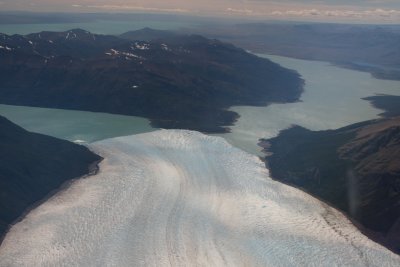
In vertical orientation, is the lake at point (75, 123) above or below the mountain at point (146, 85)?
below

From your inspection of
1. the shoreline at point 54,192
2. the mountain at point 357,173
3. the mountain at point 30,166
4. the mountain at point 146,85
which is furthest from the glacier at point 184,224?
the mountain at point 146,85

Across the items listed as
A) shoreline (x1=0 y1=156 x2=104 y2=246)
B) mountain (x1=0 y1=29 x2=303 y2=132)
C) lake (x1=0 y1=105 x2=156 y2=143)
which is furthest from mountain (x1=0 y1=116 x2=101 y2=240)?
mountain (x1=0 y1=29 x2=303 y2=132)

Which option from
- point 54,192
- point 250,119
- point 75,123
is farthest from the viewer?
point 250,119

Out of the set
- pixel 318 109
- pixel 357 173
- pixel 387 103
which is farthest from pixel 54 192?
pixel 387 103

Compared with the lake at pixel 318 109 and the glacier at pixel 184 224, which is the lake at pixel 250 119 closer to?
the lake at pixel 318 109

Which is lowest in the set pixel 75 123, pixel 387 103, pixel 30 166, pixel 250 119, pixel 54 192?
pixel 387 103

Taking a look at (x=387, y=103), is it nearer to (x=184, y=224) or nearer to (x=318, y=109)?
(x=318, y=109)

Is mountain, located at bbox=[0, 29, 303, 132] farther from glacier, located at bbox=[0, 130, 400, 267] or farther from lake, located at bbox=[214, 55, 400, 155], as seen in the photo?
glacier, located at bbox=[0, 130, 400, 267]
